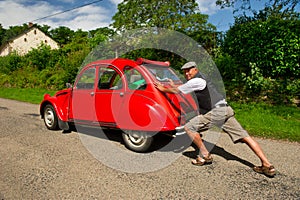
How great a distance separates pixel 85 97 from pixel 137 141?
156 cm

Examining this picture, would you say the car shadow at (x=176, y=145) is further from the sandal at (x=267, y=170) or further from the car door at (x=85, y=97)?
the car door at (x=85, y=97)

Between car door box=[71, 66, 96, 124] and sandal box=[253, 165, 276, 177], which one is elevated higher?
car door box=[71, 66, 96, 124]

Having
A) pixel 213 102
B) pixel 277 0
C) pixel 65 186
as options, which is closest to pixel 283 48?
pixel 277 0

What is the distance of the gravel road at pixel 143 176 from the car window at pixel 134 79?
138 centimetres

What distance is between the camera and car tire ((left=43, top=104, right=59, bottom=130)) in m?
5.92

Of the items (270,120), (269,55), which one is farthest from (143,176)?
(269,55)

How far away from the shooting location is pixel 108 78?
5.04 m

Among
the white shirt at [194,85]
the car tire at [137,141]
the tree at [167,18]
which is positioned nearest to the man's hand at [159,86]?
the white shirt at [194,85]

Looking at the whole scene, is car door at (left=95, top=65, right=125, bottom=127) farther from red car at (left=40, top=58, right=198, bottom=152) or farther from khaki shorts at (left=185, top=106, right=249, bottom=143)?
khaki shorts at (left=185, top=106, right=249, bottom=143)

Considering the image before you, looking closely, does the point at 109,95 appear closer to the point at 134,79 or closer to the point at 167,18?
the point at 134,79

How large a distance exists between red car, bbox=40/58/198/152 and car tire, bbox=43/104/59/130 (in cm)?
44

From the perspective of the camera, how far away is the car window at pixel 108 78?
189 inches

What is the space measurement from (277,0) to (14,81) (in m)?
20.2

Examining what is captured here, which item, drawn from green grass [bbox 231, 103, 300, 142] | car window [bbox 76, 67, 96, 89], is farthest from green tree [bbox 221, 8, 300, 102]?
car window [bbox 76, 67, 96, 89]
